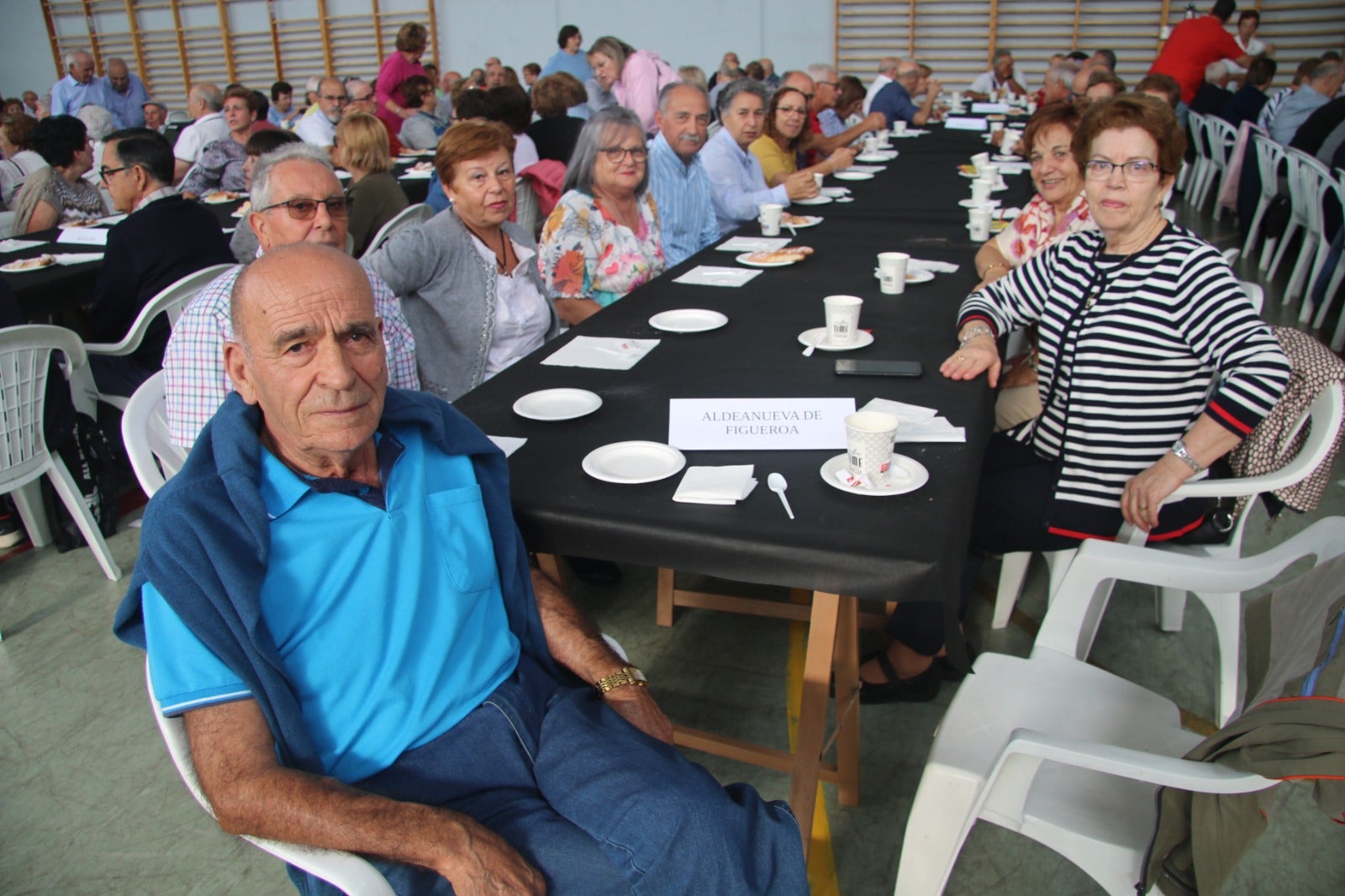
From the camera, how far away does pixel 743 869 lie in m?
1.14

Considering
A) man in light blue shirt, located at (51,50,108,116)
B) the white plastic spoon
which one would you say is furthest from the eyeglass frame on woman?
man in light blue shirt, located at (51,50,108,116)

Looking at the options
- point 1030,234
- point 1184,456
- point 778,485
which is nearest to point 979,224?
point 1030,234

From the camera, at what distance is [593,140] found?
2840 mm

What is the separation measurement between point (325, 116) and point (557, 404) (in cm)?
613

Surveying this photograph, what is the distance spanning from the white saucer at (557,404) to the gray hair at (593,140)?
1.29 meters

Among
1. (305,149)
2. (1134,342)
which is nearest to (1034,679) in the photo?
(1134,342)

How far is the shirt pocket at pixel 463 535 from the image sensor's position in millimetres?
1287

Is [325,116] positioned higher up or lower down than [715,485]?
higher up

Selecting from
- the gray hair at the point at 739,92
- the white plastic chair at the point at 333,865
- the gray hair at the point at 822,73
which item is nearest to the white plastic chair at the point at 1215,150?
the gray hair at the point at 822,73

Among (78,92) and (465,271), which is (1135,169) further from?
(78,92)

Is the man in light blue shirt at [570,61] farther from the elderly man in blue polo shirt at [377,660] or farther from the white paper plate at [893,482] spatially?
the elderly man in blue polo shirt at [377,660]

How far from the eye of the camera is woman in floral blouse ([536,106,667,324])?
9.31 feet

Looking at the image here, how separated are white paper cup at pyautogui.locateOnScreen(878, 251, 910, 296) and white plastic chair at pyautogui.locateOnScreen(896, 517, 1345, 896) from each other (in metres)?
1.20

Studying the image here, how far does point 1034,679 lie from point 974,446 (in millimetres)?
417
